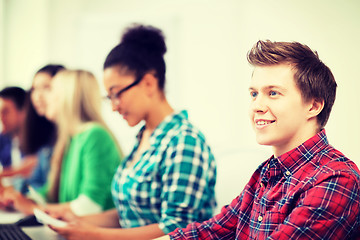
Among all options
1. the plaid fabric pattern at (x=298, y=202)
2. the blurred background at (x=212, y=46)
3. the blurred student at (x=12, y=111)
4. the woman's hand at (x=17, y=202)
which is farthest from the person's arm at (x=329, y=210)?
the blurred student at (x=12, y=111)

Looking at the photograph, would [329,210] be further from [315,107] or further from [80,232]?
[80,232]

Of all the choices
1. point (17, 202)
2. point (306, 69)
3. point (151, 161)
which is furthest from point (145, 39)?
point (17, 202)

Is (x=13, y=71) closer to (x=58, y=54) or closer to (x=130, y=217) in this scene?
(x=58, y=54)

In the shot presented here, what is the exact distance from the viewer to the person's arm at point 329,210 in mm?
812

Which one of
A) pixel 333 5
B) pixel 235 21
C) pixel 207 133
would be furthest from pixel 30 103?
pixel 333 5

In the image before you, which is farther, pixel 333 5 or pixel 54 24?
pixel 54 24

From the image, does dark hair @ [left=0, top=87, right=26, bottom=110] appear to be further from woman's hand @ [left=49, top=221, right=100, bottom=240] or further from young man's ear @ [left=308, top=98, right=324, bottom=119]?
young man's ear @ [left=308, top=98, right=324, bottom=119]

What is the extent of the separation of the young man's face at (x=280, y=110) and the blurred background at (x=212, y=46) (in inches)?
14.5

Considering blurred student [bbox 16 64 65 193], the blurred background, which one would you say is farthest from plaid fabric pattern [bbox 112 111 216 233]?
blurred student [bbox 16 64 65 193]

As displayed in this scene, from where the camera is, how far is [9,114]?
9.76 ft

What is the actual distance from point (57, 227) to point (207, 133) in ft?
6.23

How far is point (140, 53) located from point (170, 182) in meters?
0.50

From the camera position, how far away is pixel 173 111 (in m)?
1.59

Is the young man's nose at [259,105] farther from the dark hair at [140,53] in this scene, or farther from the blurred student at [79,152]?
the blurred student at [79,152]
